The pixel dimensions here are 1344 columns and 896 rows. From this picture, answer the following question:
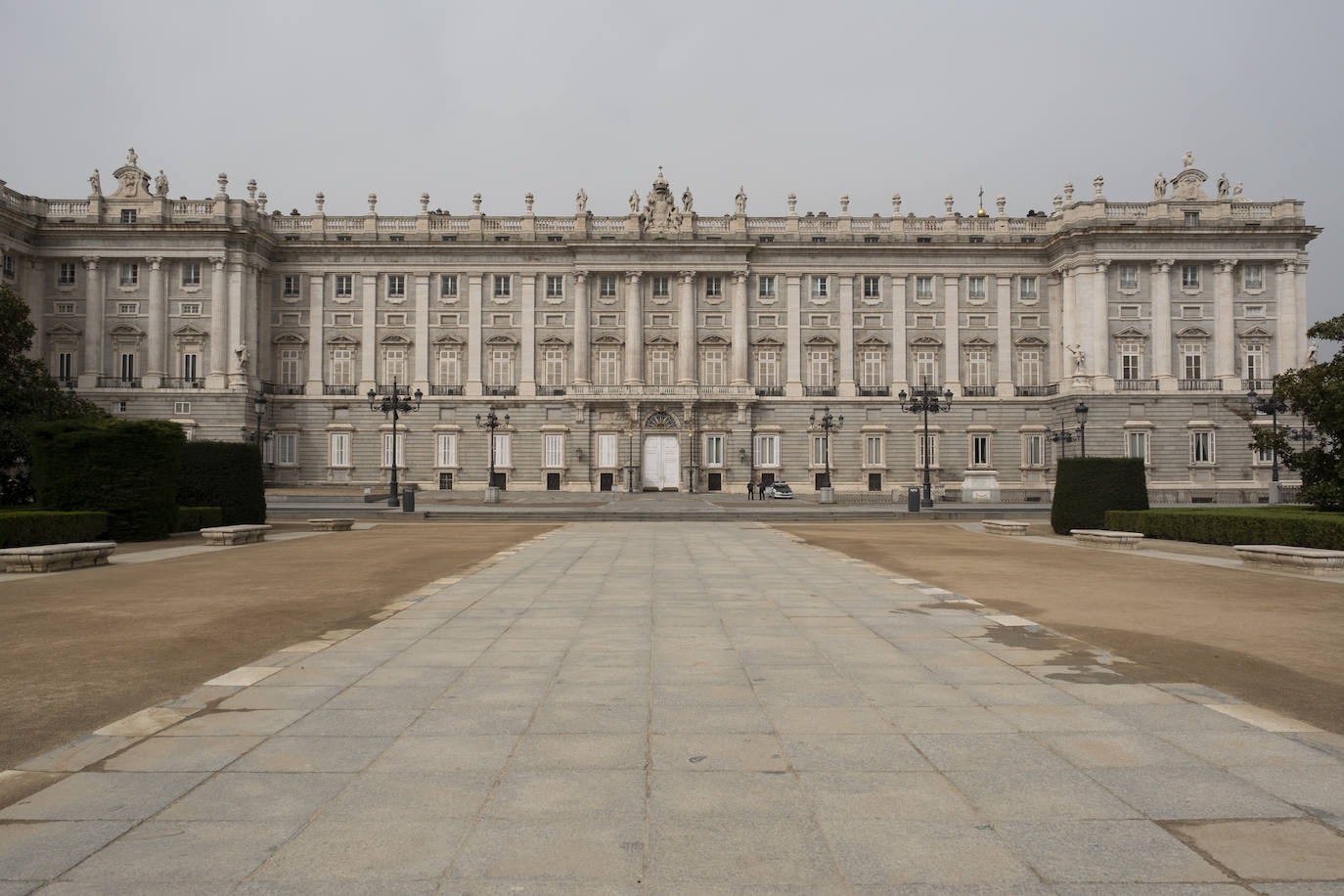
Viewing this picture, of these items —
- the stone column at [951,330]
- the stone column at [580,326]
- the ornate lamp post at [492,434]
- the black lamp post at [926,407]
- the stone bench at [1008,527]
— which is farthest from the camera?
the stone column at [951,330]

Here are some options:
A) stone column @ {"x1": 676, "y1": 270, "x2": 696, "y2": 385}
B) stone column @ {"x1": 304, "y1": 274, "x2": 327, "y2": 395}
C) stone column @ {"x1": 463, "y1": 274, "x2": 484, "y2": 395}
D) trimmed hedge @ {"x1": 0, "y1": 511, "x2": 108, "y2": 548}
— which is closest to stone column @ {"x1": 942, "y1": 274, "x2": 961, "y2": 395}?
stone column @ {"x1": 676, "y1": 270, "x2": 696, "y2": 385}

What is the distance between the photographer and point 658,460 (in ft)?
191

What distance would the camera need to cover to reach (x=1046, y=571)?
16.2m

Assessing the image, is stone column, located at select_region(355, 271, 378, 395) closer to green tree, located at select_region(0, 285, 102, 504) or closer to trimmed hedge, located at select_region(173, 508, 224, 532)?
green tree, located at select_region(0, 285, 102, 504)

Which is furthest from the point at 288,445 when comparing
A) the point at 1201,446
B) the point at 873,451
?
the point at 1201,446

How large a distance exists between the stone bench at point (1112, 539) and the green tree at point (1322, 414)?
5238 mm

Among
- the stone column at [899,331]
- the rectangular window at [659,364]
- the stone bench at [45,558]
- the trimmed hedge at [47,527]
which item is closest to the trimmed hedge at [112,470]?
the trimmed hedge at [47,527]

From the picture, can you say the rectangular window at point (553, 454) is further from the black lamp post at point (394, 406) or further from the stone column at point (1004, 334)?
the stone column at point (1004, 334)

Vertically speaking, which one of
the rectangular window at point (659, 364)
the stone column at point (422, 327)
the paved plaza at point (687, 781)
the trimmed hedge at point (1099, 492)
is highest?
the stone column at point (422, 327)

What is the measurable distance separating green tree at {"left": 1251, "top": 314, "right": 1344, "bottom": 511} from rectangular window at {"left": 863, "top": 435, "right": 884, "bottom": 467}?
3433cm

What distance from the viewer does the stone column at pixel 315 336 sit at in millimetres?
59031

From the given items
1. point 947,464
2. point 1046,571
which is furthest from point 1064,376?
point 1046,571

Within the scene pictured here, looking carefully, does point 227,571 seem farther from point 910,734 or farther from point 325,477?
point 325,477

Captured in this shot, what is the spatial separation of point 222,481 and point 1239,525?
30.2 meters
